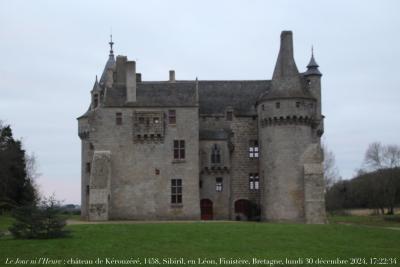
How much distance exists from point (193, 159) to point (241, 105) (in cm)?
798

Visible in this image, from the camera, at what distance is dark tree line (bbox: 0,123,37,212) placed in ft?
202

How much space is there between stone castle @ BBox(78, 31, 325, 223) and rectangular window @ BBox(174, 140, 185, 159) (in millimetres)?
91

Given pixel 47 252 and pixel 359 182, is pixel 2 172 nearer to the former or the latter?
pixel 47 252

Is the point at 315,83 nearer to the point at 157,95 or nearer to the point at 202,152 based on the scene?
the point at 202,152

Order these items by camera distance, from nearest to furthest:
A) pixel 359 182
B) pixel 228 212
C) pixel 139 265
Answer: pixel 139 265
pixel 228 212
pixel 359 182

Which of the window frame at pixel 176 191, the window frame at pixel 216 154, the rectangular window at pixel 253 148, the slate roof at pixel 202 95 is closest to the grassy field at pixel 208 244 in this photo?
the window frame at pixel 176 191

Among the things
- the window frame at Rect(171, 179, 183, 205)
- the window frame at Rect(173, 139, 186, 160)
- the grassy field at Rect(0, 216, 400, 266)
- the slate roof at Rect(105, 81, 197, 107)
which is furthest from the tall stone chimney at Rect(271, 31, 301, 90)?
the grassy field at Rect(0, 216, 400, 266)

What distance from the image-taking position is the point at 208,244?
29.2m

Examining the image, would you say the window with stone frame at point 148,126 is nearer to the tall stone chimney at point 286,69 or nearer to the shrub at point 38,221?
the tall stone chimney at point 286,69

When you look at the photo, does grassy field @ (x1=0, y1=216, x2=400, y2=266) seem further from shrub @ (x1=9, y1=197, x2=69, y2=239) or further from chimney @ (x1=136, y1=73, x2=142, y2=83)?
chimney @ (x1=136, y1=73, x2=142, y2=83)

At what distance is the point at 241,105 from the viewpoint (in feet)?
192

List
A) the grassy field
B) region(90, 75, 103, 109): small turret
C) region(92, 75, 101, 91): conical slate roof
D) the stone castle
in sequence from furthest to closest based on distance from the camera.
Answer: region(92, 75, 101, 91): conical slate roof → region(90, 75, 103, 109): small turret → the stone castle → the grassy field

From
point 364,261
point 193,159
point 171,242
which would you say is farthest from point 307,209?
point 364,261

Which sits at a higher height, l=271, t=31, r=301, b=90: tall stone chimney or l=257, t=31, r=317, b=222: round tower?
l=271, t=31, r=301, b=90: tall stone chimney
